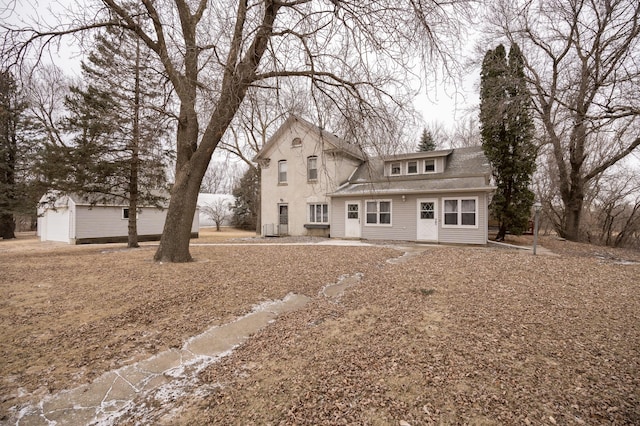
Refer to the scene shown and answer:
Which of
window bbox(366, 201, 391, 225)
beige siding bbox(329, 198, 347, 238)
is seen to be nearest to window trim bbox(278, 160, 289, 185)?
beige siding bbox(329, 198, 347, 238)

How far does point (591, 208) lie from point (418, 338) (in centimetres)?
2559

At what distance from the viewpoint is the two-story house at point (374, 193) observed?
13.2m

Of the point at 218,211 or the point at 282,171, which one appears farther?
the point at 218,211

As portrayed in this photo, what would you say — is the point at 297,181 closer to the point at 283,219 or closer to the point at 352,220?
the point at 283,219

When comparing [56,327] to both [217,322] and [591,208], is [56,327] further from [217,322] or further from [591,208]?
[591,208]

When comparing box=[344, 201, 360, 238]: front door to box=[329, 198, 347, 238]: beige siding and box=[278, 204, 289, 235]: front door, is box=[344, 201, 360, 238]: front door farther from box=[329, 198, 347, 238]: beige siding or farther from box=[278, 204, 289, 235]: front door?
box=[278, 204, 289, 235]: front door

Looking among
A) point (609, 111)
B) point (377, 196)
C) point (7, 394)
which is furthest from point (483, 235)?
point (7, 394)

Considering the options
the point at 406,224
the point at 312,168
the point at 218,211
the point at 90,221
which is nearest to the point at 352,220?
the point at 406,224

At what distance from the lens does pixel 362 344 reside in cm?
338

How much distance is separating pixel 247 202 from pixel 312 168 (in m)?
14.8

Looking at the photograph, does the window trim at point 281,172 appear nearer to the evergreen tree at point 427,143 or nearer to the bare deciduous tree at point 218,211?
the bare deciduous tree at point 218,211

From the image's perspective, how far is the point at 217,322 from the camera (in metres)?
4.23

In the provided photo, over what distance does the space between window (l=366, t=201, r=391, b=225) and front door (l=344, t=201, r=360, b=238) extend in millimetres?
642

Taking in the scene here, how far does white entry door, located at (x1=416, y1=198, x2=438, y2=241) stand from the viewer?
1388cm
